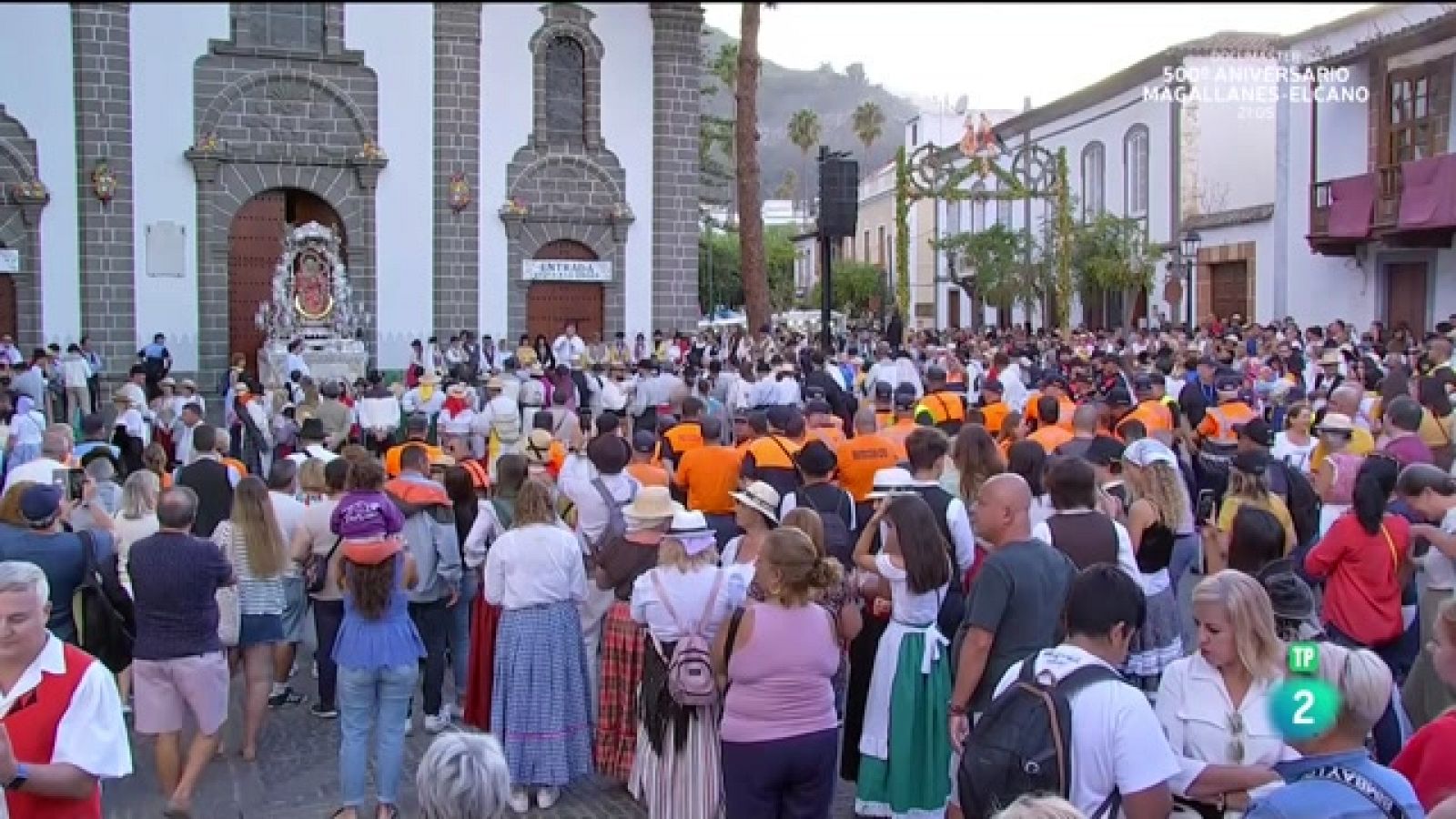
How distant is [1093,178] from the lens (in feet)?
127

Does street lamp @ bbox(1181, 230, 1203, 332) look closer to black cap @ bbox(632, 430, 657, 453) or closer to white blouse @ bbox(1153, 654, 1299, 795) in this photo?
black cap @ bbox(632, 430, 657, 453)

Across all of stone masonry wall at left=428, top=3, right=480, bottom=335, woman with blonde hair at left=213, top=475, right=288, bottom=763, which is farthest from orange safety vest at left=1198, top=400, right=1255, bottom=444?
stone masonry wall at left=428, top=3, right=480, bottom=335

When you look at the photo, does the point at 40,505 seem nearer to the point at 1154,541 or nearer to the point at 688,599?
the point at 688,599

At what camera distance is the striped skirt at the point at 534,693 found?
6707mm

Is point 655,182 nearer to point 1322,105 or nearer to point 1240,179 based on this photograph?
point 1322,105

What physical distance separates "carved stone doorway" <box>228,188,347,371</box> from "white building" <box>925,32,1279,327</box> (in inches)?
614

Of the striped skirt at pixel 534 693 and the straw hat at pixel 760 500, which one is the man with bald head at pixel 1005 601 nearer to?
the straw hat at pixel 760 500

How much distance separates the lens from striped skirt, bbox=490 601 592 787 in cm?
671

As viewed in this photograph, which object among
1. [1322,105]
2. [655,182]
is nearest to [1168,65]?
[1322,105]

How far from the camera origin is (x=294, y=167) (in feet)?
78.3

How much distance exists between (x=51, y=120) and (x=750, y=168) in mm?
11539

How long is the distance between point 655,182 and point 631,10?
323cm

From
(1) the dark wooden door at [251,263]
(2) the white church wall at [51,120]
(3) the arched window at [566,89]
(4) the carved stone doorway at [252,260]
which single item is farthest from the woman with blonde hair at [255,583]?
(3) the arched window at [566,89]

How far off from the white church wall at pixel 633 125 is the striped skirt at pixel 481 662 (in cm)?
1879
